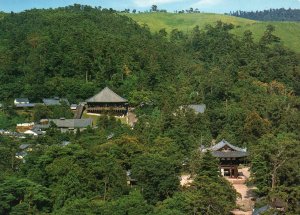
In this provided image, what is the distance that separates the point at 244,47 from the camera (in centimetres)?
8350

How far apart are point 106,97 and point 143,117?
734 cm

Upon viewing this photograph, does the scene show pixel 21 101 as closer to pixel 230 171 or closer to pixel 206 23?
pixel 230 171

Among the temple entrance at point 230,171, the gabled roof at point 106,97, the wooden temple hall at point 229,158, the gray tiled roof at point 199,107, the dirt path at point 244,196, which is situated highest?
the gabled roof at point 106,97

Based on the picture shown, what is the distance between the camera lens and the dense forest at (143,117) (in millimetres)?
32562

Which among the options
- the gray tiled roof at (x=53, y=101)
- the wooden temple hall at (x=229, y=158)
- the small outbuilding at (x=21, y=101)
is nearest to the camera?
the wooden temple hall at (x=229, y=158)

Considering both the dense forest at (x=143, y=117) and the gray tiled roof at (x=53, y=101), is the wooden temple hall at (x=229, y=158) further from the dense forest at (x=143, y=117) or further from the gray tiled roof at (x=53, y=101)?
the gray tiled roof at (x=53, y=101)

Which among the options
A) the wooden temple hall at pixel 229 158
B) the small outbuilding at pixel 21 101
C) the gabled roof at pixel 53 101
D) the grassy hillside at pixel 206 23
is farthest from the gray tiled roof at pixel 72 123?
the grassy hillside at pixel 206 23

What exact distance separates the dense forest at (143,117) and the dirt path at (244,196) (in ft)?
5.45

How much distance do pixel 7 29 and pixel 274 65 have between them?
148 feet

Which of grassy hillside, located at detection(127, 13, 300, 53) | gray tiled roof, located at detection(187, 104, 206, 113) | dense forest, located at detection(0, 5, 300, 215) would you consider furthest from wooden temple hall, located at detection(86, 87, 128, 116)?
grassy hillside, located at detection(127, 13, 300, 53)

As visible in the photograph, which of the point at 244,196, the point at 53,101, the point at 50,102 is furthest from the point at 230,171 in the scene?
the point at 53,101

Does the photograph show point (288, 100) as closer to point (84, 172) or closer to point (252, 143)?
point (252, 143)

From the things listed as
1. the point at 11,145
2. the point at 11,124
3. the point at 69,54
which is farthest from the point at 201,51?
the point at 11,145

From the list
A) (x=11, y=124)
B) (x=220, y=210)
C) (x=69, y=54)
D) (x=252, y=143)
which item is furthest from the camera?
(x=69, y=54)
